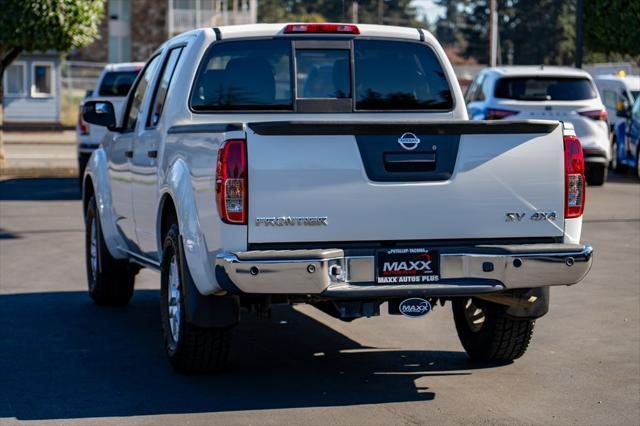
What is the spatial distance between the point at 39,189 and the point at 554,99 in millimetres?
8323

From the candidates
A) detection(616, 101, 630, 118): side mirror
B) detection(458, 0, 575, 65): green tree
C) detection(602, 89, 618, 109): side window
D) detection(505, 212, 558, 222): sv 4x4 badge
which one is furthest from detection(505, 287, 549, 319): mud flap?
detection(458, 0, 575, 65): green tree

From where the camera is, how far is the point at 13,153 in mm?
34562

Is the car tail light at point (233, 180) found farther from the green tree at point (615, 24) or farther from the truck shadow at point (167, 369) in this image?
the green tree at point (615, 24)

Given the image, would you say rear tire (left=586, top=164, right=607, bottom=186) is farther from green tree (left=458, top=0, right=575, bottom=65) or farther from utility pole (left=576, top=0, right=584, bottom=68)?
green tree (left=458, top=0, right=575, bottom=65)

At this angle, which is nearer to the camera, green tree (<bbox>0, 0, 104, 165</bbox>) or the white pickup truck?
the white pickup truck

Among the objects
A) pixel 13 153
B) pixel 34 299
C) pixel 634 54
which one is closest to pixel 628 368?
pixel 34 299

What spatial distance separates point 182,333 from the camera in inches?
311

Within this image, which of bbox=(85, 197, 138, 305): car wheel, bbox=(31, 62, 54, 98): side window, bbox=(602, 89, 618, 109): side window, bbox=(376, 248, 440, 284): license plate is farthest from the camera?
bbox=(31, 62, 54, 98): side window

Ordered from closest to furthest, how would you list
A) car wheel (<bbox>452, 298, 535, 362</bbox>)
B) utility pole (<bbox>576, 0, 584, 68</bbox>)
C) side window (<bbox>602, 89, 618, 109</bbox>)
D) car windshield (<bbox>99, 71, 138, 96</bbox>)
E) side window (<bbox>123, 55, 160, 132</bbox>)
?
car wheel (<bbox>452, 298, 535, 362</bbox>) → side window (<bbox>123, 55, 160, 132</bbox>) → car windshield (<bbox>99, 71, 138, 96</bbox>) → side window (<bbox>602, 89, 618, 109</bbox>) → utility pole (<bbox>576, 0, 584, 68</bbox>)

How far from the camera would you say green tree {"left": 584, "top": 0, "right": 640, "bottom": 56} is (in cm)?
3922

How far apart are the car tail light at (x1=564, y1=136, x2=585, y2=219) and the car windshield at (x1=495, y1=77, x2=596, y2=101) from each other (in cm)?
1465

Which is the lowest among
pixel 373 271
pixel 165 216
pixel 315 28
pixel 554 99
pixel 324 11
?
pixel 373 271

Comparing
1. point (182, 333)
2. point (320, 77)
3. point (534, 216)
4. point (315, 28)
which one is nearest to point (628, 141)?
point (320, 77)

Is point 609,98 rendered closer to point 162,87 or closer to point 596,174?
point 596,174
